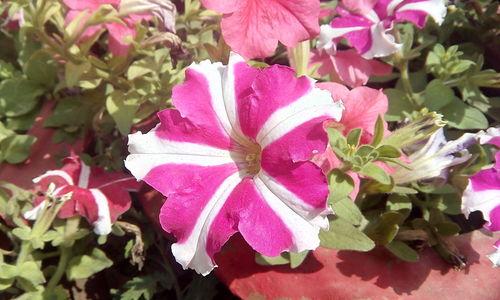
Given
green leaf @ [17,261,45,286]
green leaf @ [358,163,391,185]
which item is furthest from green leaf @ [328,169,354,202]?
green leaf @ [17,261,45,286]

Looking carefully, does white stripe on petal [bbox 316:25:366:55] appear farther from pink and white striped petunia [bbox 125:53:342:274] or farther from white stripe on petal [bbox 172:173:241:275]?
white stripe on petal [bbox 172:173:241:275]

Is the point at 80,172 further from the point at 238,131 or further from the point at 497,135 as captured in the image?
the point at 497,135

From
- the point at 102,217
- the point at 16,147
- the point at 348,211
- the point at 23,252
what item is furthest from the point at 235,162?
the point at 16,147

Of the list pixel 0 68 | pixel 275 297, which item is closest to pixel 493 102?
pixel 275 297

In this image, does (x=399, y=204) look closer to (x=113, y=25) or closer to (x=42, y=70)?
(x=113, y=25)

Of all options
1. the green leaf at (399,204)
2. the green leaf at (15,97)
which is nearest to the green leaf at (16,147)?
the green leaf at (15,97)

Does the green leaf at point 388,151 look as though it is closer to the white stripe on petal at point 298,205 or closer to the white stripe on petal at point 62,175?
the white stripe on petal at point 298,205
